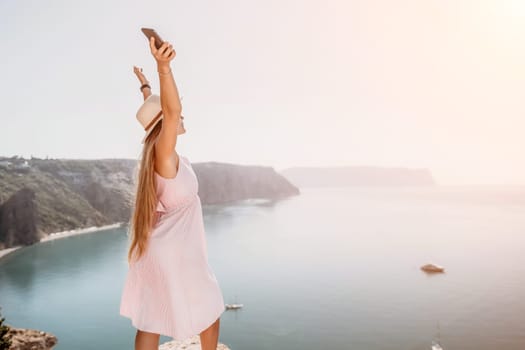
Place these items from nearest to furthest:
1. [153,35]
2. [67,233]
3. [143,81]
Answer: [153,35] → [143,81] → [67,233]

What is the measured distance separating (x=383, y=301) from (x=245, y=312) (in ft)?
43.8

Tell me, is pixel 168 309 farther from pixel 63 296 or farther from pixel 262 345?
pixel 63 296

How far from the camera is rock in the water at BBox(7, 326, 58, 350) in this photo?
15.6 metres

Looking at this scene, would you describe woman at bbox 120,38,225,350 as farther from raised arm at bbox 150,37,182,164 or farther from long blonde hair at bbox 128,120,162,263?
raised arm at bbox 150,37,182,164

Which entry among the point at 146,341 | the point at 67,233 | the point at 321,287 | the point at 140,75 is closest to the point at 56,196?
the point at 67,233

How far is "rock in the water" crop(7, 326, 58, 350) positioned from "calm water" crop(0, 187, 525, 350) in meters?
13.8

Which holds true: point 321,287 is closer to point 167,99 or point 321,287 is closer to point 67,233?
point 167,99

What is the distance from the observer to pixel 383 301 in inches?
1554

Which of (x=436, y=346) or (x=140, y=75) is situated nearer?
(x=140, y=75)

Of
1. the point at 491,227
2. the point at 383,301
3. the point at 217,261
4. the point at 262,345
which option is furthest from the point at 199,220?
the point at 491,227

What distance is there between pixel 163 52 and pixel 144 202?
0.68 meters

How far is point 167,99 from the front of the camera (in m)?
1.48

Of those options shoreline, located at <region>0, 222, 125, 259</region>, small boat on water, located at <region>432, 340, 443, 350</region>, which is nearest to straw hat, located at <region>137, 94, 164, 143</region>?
small boat on water, located at <region>432, 340, 443, 350</region>

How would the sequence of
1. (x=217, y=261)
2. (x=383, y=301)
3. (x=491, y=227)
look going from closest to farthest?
1. (x=383, y=301)
2. (x=217, y=261)
3. (x=491, y=227)
